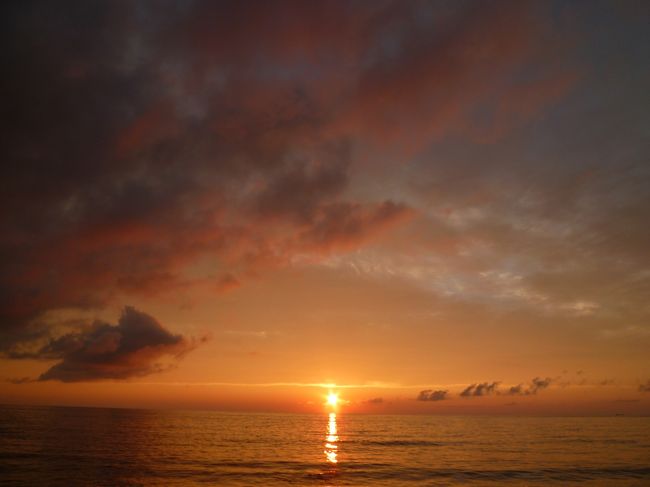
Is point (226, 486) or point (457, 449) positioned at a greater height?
point (226, 486)

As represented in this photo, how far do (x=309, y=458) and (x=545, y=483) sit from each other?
105 feet

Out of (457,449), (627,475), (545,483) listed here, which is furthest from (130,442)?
(627,475)

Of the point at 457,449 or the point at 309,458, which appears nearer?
the point at 309,458

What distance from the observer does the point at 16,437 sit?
81.1 m

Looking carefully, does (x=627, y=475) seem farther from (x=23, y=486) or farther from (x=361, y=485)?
(x=23, y=486)

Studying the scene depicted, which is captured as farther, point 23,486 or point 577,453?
point 577,453

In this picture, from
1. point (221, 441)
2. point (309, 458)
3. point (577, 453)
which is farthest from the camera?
point (221, 441)

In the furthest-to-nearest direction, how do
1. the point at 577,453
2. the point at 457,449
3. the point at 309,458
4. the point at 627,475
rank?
the point at 457,449 → the point at 577,453 → the point at 309,458 → the point at 627,475

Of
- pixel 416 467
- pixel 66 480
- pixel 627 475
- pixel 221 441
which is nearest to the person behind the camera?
pixel 66 480

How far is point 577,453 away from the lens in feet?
241

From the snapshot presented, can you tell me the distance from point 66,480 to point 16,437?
49.9m

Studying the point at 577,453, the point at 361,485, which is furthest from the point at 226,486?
the point at 577,453

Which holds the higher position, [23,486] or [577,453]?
[23,486]

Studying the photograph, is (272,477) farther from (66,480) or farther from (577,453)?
(577,453)
